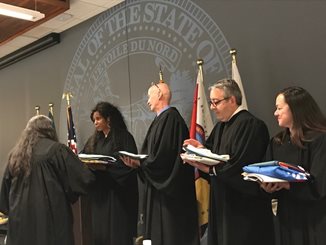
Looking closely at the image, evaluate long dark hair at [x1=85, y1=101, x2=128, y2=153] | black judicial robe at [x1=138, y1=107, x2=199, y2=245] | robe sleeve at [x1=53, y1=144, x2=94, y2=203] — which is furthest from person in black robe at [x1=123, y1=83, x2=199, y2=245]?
long dark hair at [x1=85, y1=101, x2=128, y2=153]

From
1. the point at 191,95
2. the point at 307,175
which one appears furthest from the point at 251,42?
the point at 307,175

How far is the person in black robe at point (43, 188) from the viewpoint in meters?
3.27

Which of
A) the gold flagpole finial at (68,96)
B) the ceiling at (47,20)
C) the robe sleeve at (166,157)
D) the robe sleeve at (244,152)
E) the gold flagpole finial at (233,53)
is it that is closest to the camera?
the robe sleeve at (244,152)

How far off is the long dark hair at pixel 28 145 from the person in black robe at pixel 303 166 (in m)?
1.86

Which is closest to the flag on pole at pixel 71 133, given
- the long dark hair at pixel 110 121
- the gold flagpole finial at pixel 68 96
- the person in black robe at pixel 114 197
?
the gold flagpole finial at pixel 68 96

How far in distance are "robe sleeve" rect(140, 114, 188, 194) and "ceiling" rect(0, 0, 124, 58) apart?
241 centimetres

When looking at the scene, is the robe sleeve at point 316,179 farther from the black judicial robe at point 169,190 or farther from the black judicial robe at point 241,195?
the black judicial robe at point 169,190

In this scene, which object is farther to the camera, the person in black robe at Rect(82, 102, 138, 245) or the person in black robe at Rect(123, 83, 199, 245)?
the person in black robe at Rect(82, 102, 138, 245)

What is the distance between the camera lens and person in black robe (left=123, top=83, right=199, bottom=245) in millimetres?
3195

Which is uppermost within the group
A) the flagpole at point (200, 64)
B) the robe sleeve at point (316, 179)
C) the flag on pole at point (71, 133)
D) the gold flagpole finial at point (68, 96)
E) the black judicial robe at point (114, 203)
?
the flagpole at point (200, 64)

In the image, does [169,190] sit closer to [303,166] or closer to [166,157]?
[166,157]

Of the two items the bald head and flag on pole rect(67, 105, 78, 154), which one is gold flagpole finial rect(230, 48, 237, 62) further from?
flag on pole rect(67, 105, 78, 154)

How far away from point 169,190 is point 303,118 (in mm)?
1210

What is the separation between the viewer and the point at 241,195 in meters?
2.74
